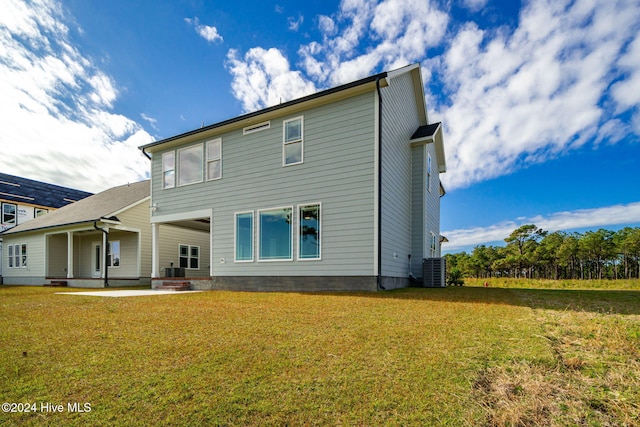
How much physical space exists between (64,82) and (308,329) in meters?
14.4

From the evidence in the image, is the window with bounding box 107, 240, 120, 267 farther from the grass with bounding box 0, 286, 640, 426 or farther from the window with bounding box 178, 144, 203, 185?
the grass with bounding box 0, 286, 640, 426

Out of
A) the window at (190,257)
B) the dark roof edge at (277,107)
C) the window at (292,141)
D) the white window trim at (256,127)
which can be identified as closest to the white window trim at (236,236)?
the window at (292,141)

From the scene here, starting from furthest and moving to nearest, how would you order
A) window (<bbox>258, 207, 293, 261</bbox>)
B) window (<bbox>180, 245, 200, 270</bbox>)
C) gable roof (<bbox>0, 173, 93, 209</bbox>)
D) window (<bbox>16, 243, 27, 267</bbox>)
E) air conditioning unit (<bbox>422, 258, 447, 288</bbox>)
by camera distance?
1. gable roof (<bbox>0, 173, 93, 209</bbox>)
2. window (<bbox>16, 243, 27, 267</bbox>)
3. window (<bbox>180, 245, 200, 270</bbox>)
4. air conditioning unit (<bbox>422, 258, 447, 288</bbox>)
5. window (<bbox>258, 207, 293, 261</bbox>)

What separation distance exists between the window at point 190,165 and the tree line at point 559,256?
23.4 meters

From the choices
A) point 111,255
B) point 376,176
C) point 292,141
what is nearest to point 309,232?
point 376,176

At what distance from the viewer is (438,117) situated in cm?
1455

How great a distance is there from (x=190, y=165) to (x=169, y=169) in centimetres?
113

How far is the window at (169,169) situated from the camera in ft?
41.7

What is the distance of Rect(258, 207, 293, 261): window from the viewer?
32.0 ft

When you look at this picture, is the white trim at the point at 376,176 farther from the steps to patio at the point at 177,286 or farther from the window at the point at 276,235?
the steps to patio at the point at 177,286

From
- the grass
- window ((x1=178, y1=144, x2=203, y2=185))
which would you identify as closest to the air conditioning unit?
the grass

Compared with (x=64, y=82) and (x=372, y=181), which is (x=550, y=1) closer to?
(x=372, y=181)

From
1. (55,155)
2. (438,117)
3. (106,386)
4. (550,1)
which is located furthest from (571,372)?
(55,155)

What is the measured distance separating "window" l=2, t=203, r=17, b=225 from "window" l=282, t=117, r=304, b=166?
87.1ft
